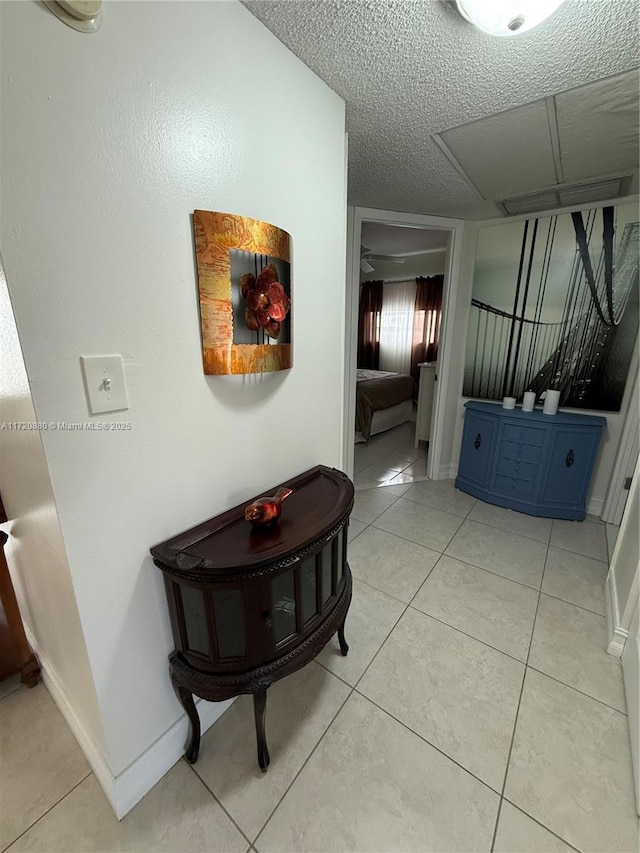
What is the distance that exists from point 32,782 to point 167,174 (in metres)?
1.82

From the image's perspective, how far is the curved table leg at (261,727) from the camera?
1.02 meters

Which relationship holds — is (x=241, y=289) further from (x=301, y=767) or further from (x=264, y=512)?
(x=301, y=767)

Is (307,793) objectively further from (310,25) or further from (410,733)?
(310,25)

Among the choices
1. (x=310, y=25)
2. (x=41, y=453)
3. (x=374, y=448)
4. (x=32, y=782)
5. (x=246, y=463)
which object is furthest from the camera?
(x=374, y=448)

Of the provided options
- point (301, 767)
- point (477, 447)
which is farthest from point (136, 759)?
point (477, 447)

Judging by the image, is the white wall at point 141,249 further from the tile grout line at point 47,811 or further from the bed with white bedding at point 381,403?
the bed with white bedding at point 381,403

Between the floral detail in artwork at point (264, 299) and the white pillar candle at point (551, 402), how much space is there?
7.69ft

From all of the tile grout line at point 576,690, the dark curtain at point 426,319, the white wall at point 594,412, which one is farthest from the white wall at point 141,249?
the dark curtain at point 426,319

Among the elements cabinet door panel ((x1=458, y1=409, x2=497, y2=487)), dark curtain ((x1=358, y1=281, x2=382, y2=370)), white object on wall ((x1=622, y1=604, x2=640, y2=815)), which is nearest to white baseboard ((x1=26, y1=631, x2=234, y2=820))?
white object on wall ((x1=622, y1=604, x2=640, y2=815))

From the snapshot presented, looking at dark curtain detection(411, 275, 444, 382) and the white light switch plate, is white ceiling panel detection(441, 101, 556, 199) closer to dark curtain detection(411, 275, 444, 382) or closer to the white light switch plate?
the white light switch plate

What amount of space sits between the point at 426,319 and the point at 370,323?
3.69ft

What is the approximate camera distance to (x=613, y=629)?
5.10 feet

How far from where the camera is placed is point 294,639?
1061mm

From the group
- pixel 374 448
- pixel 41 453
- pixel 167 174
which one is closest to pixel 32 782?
pixel 41 453
